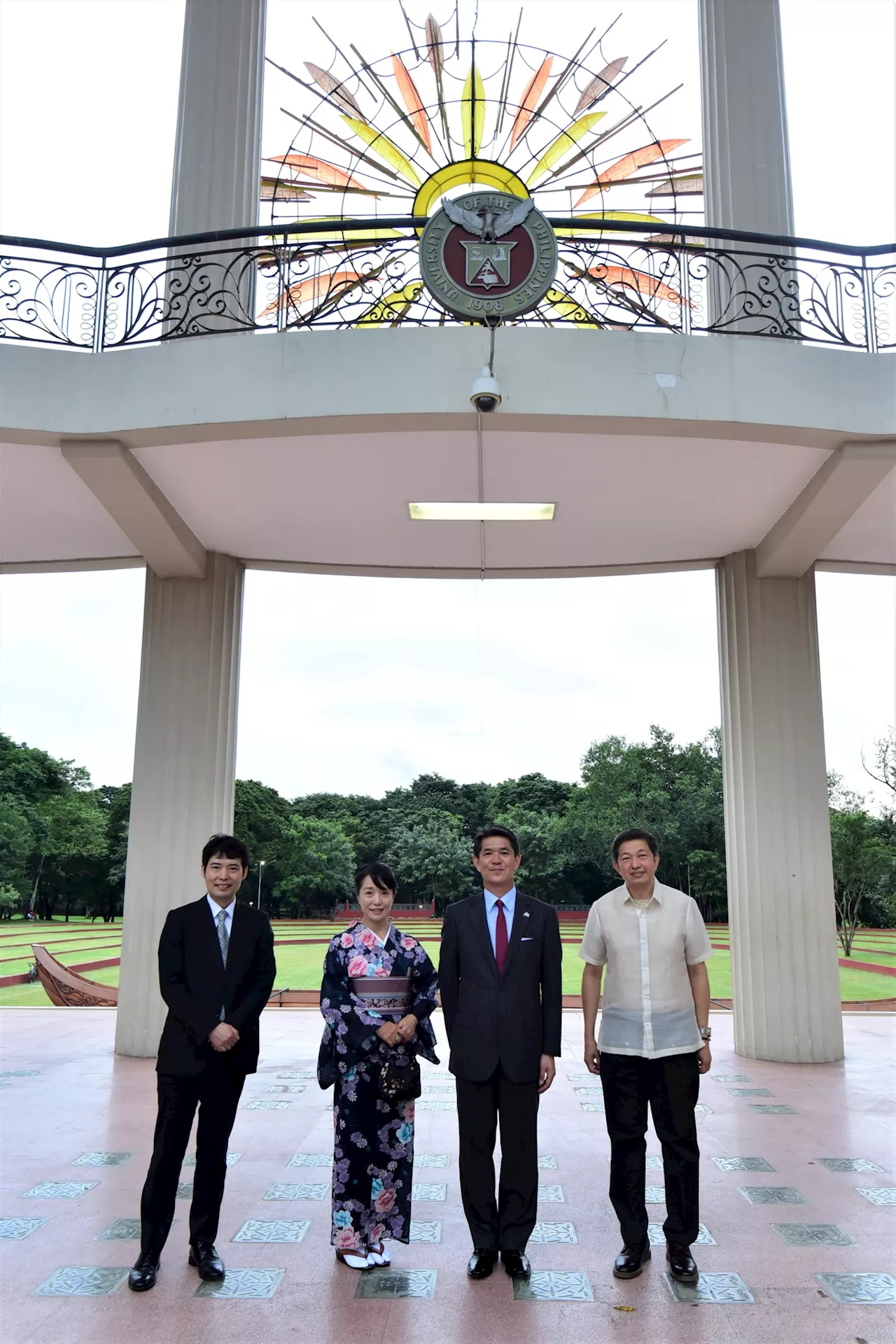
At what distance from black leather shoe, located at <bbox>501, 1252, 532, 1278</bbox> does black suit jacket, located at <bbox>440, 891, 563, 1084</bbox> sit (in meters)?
0.56

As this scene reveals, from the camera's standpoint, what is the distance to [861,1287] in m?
2.97

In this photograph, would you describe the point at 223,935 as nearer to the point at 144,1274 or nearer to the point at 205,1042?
the point at 205,1042

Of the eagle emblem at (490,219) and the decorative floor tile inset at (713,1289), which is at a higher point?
the eagle emblem at (490,219)

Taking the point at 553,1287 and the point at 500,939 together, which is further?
the point at 500,939

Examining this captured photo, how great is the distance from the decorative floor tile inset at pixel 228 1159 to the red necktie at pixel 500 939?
196 cm

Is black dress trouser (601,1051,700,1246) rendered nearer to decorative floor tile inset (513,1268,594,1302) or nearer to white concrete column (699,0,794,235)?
decorative floor tile inset (513,1268,594,1302)

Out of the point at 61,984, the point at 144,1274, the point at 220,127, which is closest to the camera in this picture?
the point at 144,1274

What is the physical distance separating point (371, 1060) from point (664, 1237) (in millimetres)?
1284

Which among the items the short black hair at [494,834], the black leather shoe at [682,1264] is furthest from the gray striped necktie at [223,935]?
the black leather shoe at [682,1264]

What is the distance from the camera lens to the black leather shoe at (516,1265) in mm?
3027

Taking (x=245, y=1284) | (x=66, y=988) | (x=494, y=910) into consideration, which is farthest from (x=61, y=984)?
(x=494, y=910)

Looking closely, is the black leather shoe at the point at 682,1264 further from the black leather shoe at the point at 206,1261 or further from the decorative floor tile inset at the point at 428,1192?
the black leather shoe at the point at 206,1261

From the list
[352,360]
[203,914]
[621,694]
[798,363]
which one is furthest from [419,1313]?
[621,694]

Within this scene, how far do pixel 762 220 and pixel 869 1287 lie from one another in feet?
21.6
